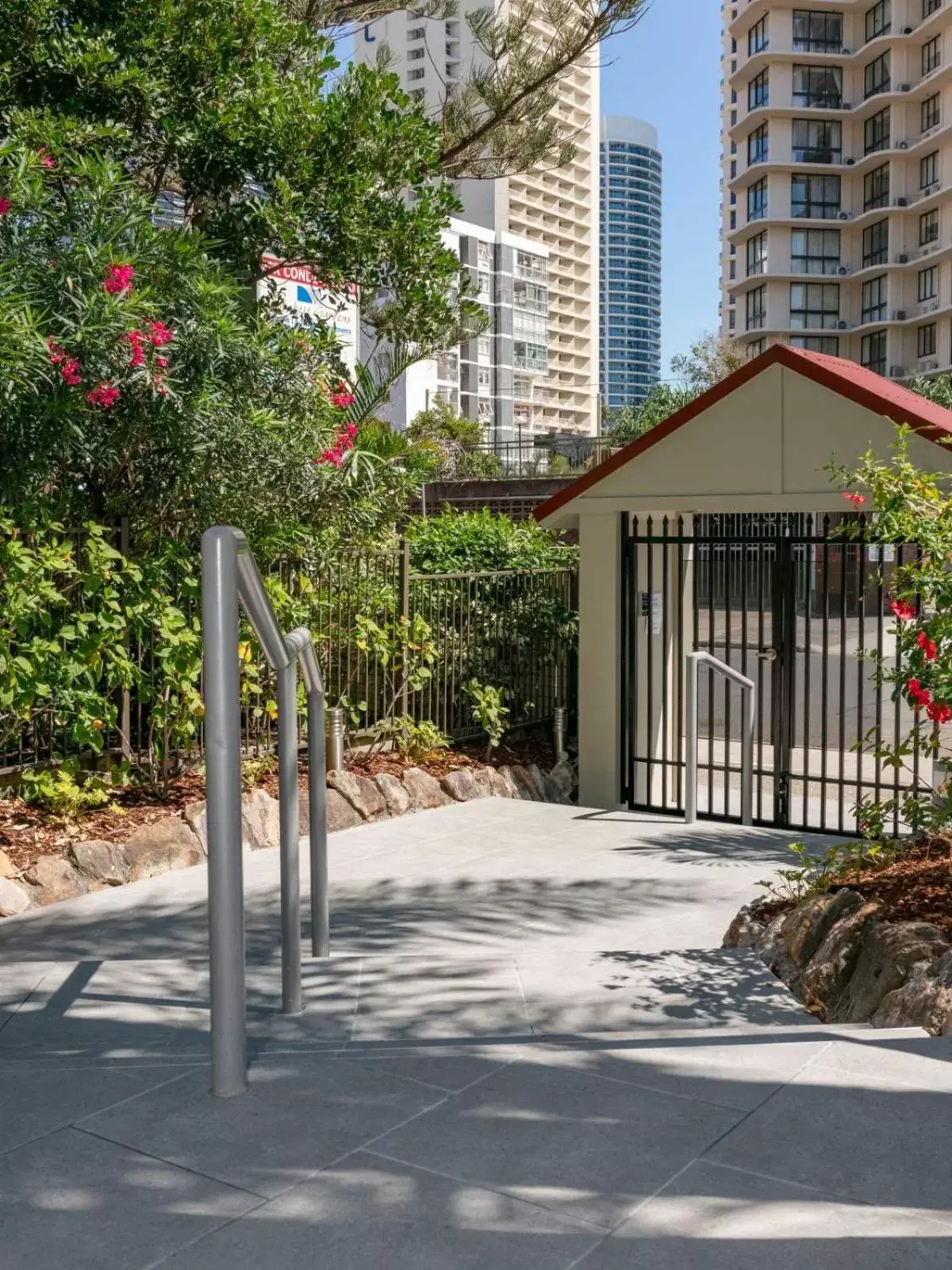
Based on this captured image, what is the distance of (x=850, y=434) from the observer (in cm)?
874

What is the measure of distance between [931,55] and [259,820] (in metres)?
68.4

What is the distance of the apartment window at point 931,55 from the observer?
6366 centimetres

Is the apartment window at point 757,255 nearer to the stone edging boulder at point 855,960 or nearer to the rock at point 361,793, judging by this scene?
the rock at point 361,793

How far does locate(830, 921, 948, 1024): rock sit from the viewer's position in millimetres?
4473

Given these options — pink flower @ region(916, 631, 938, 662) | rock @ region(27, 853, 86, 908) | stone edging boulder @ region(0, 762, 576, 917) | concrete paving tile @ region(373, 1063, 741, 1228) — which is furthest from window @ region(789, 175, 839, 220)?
concrete paving tile @ region(373, 1063, 741, 1228)

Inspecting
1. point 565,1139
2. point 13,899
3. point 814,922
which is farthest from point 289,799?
point 13,899

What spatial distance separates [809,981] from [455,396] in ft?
358

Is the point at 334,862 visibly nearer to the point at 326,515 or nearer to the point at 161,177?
the point at 326,515

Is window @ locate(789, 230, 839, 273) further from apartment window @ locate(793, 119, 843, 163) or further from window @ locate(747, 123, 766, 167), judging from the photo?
window @ locate(747, 123, 766, 167)

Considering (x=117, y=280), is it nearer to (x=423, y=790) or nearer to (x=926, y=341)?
(x=423, y=790)

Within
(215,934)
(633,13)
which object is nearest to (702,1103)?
(215,934)

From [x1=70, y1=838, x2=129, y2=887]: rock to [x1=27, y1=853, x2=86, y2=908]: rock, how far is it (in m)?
0.06

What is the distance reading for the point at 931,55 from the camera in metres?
64.4

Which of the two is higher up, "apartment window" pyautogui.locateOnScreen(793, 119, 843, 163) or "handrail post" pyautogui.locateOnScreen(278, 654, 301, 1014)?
"apartment window" pyautogui.locateOnScreen(793, 119, 843, 163)
